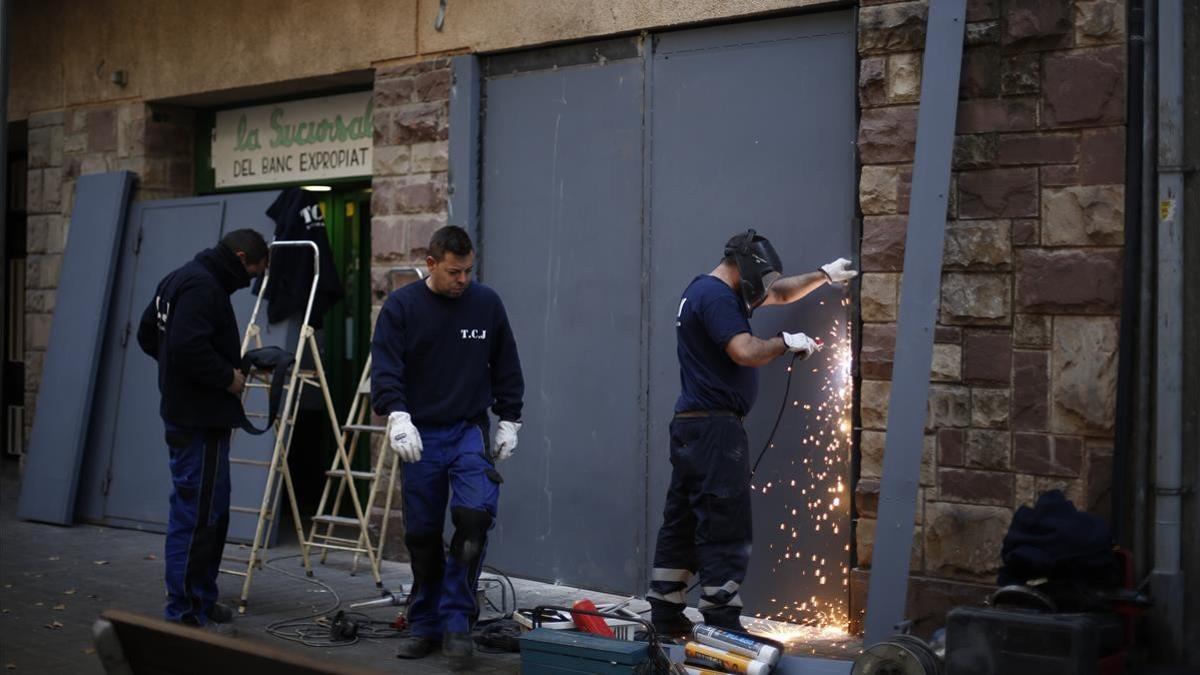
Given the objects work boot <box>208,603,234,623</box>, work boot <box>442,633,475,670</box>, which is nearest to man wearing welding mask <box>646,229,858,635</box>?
work boot <box>442,633,475,670</box>

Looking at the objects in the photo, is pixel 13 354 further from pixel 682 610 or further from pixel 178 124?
pixel 682 610

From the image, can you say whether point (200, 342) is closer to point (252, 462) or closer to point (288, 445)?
point (288, 445)

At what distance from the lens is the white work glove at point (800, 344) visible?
7.27 metres

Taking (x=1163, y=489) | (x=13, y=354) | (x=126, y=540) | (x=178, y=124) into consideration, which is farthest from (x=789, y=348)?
(x=13, y=354)

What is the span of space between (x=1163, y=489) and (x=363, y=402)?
17.8 ft

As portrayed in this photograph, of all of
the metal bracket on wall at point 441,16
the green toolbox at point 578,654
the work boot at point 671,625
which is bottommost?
the work boot at point 671,625

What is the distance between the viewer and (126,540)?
1097cm

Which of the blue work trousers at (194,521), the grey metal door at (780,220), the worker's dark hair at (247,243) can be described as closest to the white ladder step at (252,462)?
the blue work trousers at (194,521)

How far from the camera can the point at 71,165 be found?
41.9 ft

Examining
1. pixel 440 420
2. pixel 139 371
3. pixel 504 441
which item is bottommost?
pixel 504 441

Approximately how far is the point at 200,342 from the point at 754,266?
2.98 meters

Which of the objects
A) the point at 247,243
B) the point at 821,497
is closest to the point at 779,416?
the point at 821,497

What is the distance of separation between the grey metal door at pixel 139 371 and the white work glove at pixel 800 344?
5111mm

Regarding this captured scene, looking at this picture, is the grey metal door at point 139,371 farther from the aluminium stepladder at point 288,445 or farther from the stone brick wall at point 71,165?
the aluminium stepladder at point 288,445
